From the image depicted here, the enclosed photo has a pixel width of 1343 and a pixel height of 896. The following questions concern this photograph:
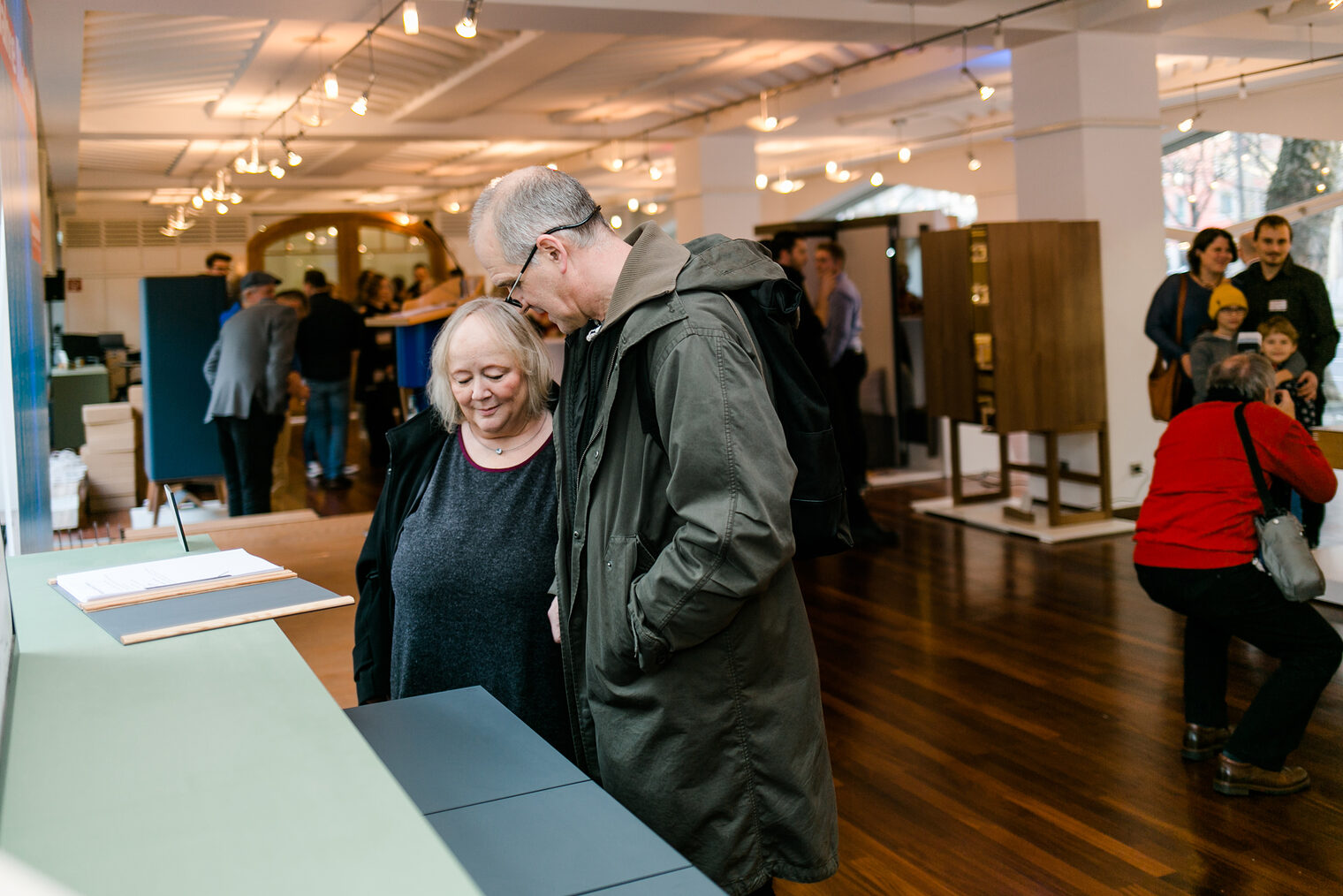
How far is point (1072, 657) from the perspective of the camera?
180 inches

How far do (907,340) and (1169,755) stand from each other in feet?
20.2

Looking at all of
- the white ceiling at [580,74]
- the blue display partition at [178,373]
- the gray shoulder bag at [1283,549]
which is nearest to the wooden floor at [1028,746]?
the gray shoulder bag at [1283,549]

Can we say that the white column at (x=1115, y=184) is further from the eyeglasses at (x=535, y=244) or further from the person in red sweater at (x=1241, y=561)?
the eyeglasses at (x=535, y=244)

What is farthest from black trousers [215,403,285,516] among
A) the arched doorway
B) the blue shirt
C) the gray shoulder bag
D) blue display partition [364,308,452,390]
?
the gray shoulder bag

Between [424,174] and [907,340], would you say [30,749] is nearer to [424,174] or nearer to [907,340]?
[907,340]

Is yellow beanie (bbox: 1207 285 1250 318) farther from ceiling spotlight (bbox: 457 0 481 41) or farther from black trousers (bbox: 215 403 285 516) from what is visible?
black trousers (bbox: 215 403 285 516)

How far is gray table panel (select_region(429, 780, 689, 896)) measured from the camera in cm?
141

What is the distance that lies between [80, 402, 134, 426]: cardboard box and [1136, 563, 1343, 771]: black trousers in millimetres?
8061

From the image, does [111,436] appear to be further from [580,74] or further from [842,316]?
[842,316]

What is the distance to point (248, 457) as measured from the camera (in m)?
7.18

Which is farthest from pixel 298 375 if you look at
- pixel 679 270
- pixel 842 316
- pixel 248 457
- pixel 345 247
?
pixel 345 247

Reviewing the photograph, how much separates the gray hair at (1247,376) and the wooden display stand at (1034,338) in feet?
11.7

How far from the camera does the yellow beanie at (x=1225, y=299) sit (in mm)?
5941

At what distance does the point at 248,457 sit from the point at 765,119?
18.2ft
